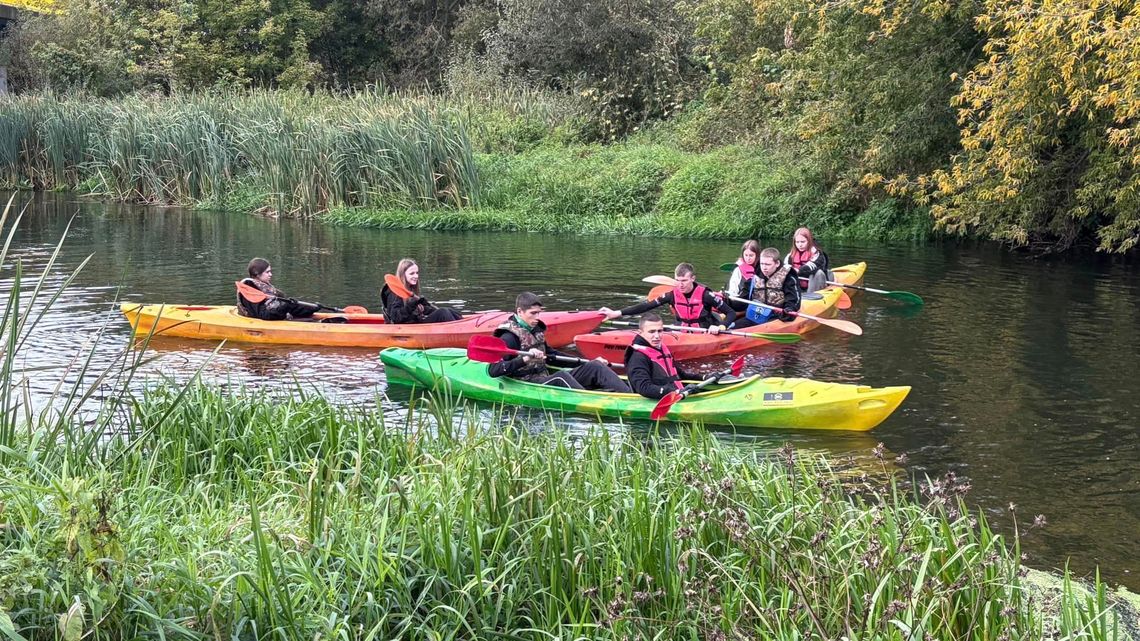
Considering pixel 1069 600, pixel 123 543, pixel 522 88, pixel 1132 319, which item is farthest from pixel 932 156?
pixel 123 543

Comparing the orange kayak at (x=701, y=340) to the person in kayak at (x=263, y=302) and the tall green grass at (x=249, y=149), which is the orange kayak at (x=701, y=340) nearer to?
the person in kayak at (x=263, y=302)

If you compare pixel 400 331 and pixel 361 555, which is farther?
pixel 400 331

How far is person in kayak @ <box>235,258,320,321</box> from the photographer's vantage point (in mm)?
11219

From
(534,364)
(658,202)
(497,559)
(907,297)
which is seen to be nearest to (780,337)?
(907,297)

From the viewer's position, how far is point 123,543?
12.8ft

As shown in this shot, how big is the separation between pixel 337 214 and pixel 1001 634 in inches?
691

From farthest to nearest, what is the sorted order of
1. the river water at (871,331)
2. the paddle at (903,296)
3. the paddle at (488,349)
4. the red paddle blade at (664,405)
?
the paddle at (903,296) → the paddle at (488,349) → the red paddle blade at (664,405) → the river water at (871,331)

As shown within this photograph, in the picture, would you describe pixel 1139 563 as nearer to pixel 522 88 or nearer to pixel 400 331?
pixel 400 331

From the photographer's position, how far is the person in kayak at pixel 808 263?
1345 centimetres

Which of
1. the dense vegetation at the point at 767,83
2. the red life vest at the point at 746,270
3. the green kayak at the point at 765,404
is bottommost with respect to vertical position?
the green kayak at the point at 765,404

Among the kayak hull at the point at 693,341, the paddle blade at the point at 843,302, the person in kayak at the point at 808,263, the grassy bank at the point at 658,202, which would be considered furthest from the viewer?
the grassy bank at the point at 658,202

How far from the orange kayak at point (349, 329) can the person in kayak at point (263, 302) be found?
113 millimetres

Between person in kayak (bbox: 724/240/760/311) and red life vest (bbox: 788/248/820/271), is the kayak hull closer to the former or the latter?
person in kayak (bbox: 724/240/760/311)

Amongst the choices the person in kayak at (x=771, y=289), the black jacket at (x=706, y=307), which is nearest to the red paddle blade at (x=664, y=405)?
the black jacket at (x=706, y=307)
